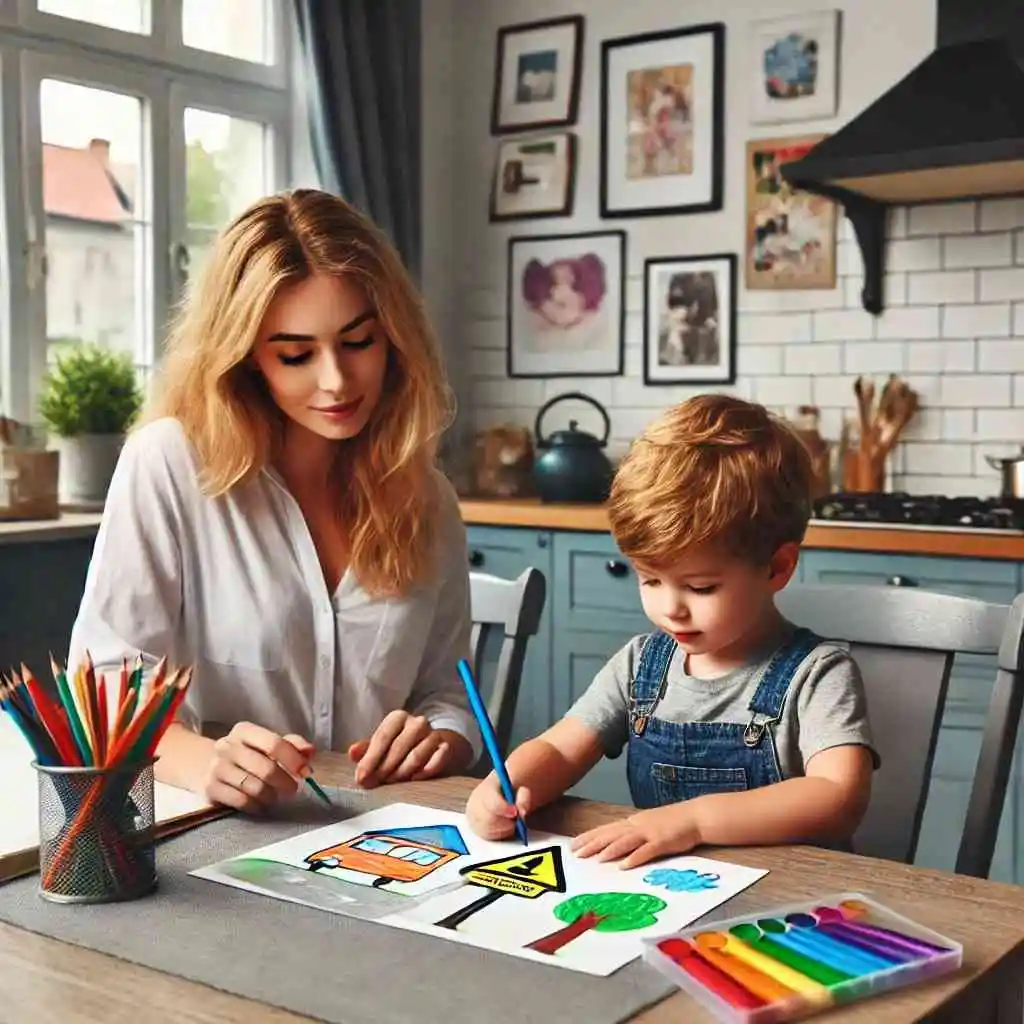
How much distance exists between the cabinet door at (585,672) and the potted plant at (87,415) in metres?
1.25

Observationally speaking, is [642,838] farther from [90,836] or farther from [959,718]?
[959,718]

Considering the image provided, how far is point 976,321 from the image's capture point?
3.73m

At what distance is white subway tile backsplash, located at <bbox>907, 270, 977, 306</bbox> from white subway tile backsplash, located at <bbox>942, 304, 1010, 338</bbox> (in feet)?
0.10

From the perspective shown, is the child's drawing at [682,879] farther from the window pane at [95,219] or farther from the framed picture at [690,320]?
the framed picture at [690,320]

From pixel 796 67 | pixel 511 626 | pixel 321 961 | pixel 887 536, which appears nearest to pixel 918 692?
pixel 511 626

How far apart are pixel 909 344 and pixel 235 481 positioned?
8.36 feet

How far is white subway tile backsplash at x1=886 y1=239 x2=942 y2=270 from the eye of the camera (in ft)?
12.4

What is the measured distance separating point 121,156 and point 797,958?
3391 millimetres

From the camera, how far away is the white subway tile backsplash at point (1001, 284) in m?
3.68

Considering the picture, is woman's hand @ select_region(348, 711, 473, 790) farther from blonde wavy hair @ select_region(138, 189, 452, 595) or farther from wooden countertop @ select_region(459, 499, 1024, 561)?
wooden countertop @ select_region(459, 499, 1024, 561)

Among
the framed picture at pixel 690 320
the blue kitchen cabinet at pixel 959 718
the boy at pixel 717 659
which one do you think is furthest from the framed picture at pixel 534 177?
the boy at pixel 717 659

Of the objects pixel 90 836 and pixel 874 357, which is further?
pixel 874 357

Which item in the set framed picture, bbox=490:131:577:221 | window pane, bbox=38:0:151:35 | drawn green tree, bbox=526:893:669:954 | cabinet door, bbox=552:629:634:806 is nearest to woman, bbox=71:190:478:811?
drawn green tree, bbox=526:893:669:954

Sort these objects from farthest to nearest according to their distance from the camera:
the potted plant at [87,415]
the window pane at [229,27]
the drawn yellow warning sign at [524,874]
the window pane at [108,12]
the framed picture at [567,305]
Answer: the framed picture at [567,305], the window pane at [229,27], the window pane at [108,12], the potted plant at [87,415], the drawn yellow warning sign at [524,874]
